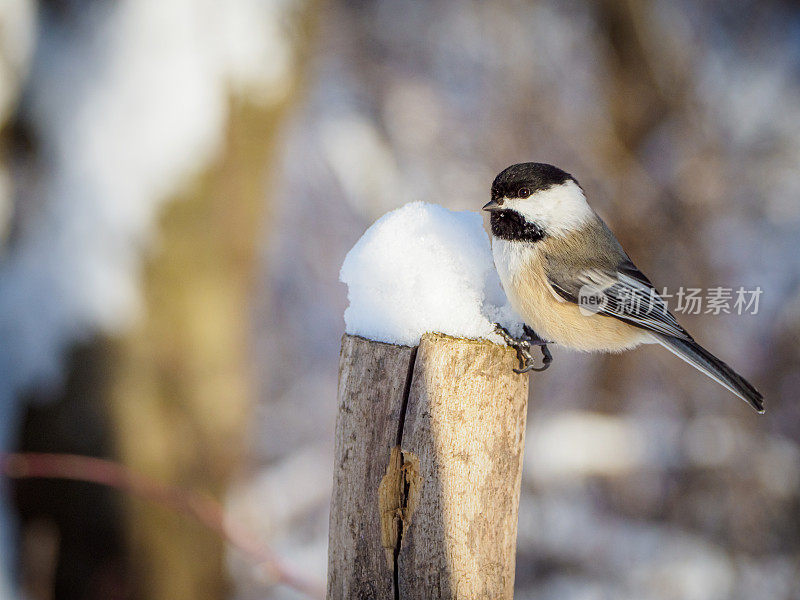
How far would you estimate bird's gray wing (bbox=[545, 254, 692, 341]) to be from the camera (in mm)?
1646

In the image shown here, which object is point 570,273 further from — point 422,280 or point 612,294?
point 422,280

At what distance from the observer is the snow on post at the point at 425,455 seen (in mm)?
1001

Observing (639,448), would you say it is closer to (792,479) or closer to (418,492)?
(792,479)

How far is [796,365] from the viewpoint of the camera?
3.84 meters

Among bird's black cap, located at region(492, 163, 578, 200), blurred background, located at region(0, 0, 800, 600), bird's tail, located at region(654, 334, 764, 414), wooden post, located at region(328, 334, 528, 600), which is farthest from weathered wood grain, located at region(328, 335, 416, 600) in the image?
bird's tail, located at region(654, 334, 764, 414)

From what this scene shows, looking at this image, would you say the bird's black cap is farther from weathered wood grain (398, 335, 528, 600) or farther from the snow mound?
weathered wood grain (398, 335, 528, 600)

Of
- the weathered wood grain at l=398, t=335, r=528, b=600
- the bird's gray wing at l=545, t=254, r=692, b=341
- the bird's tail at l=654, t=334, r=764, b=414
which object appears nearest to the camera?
the weathered wood grain at l=398, t=335, r=528, b=600

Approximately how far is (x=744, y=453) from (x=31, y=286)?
13.7 feet

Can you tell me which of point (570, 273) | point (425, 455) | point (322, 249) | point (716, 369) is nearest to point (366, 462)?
point (425, 455)

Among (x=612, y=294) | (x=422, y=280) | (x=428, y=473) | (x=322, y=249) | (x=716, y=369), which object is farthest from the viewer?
(x=322, y=249)

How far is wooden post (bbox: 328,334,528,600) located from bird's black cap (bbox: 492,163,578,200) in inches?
26.4

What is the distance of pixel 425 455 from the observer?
100 cm

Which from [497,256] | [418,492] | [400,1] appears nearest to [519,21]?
[400,1]

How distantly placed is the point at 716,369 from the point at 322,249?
5.64 meters
